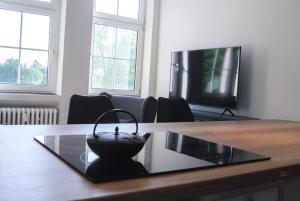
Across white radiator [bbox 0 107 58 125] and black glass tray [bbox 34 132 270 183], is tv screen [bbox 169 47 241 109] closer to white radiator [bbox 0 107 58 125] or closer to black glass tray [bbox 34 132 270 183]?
white radiator [bbox 0 107 58 125]

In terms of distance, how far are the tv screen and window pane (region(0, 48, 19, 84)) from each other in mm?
2155

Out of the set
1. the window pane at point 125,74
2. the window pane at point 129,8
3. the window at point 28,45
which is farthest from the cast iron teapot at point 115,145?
the window pane at point 129,8

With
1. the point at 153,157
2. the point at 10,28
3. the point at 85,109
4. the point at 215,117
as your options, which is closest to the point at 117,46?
the point at 10,28

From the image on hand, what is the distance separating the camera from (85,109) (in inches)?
90.9

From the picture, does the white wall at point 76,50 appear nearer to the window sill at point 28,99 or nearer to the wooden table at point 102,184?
the window sill at point 28,99

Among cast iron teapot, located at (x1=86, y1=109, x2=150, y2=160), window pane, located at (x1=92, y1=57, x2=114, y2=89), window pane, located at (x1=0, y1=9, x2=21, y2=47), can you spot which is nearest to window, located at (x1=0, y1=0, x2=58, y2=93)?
window pane, located at (x1=0, y1=9, x2=21, y2=47)

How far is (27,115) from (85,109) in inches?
89.1

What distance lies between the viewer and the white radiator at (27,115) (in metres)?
4.16

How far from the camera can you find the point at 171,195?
771 mm

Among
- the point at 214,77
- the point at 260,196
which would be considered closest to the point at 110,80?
the point at 214,77

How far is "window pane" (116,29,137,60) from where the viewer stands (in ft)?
17.4

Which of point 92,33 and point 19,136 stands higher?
point 92,33

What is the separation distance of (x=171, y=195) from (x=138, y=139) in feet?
0.63

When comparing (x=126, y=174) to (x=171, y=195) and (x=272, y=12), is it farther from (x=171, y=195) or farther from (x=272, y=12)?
(x=272, y=12)
